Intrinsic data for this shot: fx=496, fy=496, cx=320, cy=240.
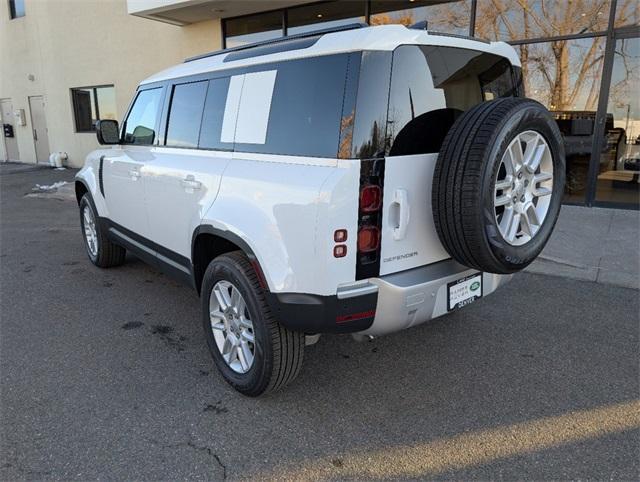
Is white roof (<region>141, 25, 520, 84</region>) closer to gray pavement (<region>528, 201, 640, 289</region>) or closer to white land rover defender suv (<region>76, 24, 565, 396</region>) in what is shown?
white land rover defender suv (<region>76, 24, 565, 396</region>)

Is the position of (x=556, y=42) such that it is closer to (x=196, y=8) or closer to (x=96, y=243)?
(x=196, y=8)

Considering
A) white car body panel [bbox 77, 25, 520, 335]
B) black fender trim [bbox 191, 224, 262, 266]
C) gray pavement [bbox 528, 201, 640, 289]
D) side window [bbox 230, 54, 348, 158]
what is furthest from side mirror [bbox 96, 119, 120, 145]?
gray pavement [bbox 528, 201, 640, 289]

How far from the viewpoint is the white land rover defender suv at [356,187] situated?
2.36m

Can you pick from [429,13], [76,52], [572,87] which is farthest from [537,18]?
[76,52]

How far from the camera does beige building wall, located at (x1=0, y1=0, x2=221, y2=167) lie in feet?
40.5

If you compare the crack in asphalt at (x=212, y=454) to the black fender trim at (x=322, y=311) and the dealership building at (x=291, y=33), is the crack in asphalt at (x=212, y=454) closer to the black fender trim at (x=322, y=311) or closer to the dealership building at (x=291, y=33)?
the black fender trim at (x=322, y=311)

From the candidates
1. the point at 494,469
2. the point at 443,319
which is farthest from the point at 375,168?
the point at 443,319

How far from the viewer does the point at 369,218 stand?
2381 millimetres

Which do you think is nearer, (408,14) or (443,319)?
(443,319)

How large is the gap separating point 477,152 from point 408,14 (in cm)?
748

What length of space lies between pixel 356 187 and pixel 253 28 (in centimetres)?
980

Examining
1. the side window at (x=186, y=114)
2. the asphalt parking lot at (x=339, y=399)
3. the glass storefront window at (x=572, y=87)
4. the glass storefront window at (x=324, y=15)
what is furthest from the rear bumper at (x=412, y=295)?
the glass storefront window at (x=324, y=15)

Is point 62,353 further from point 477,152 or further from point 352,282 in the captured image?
point 477,152

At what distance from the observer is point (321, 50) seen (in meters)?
2.51
